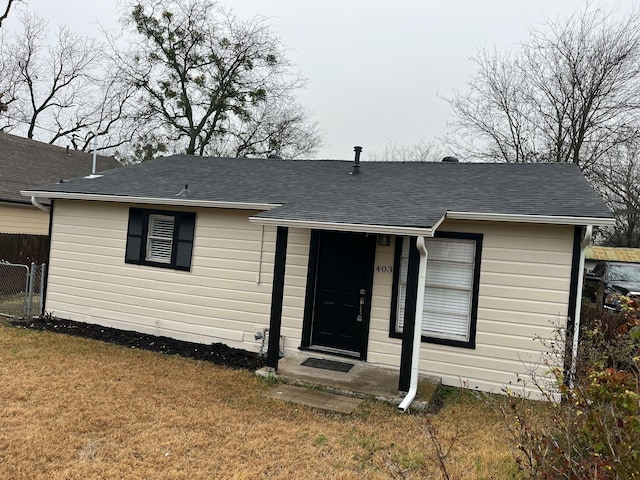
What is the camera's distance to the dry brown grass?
3.97 metres

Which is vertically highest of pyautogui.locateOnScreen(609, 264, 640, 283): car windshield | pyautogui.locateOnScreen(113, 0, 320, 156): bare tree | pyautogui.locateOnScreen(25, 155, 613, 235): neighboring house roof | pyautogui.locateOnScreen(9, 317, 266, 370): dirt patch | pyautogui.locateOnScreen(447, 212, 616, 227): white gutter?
pyautogui.locateOnScreen(113, 0, 320, 156): bare tree

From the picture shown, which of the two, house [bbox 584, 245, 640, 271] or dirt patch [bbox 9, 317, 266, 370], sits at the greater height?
house [bbox 584, 245, 640, 271]

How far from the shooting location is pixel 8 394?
536 cm

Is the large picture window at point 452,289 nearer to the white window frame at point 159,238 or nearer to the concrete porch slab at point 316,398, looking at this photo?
the concrete porch slab at point 316,398

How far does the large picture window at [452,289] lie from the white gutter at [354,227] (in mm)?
1082

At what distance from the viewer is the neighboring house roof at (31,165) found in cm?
1608

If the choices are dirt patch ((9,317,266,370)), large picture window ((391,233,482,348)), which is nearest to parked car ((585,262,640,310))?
large picture window ((391,233,482,348))

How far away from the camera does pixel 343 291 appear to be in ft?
24.7

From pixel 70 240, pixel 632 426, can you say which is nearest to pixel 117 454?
pixel 632 426

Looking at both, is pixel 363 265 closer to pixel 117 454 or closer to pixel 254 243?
pixel 254 243

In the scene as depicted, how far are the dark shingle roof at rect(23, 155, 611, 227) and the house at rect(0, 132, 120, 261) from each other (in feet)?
19.2

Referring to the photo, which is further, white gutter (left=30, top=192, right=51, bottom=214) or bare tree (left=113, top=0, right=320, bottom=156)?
bare tree (left=113, top=0, right=320, bottom=156)

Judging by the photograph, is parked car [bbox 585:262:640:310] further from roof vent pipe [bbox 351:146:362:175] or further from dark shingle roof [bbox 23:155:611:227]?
roof vent pipe [bbox 351:146:362:175]

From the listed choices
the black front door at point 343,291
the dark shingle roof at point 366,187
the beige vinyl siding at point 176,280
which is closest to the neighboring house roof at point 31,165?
the beige vinyl siding at point 176,280
